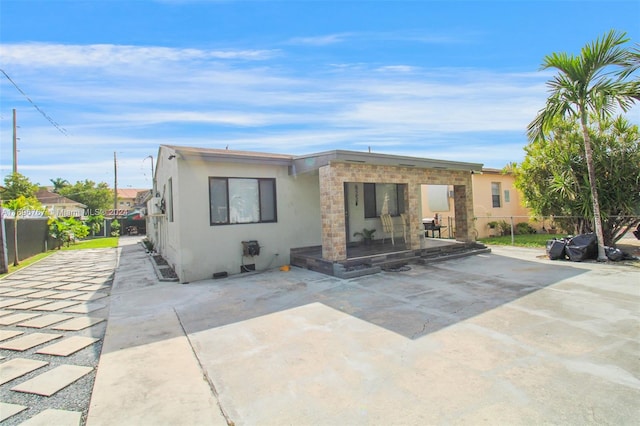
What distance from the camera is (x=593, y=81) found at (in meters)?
8.19

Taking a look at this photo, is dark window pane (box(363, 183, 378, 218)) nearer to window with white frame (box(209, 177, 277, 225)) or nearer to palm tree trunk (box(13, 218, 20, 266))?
window with white frame (box(209, 177, 277, 225))

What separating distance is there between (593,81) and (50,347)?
40.4 feet

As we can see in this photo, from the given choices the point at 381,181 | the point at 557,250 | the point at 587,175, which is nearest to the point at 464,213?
the point at 557,250

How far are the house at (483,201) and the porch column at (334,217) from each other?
9.34 meters

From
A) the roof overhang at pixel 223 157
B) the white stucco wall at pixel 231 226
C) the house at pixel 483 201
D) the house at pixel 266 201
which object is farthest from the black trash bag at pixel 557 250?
the roof overhang at pixel 223 157

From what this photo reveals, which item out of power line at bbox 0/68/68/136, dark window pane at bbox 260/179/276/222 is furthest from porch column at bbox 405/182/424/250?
power line at bbox 0/68/68/136

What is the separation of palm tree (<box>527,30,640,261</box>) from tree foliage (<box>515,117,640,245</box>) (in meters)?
1.12

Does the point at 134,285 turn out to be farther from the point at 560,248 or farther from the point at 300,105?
the point at 560,248

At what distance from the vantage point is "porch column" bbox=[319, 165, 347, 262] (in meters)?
7.84

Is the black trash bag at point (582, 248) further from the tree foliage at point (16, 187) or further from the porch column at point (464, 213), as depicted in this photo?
the tree foliage at point (16, 187)

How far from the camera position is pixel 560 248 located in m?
8.84

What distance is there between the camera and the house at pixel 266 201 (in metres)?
7.82

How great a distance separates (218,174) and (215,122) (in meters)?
5.83

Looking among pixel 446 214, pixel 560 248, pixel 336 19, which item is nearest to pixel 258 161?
pixel 336 19
